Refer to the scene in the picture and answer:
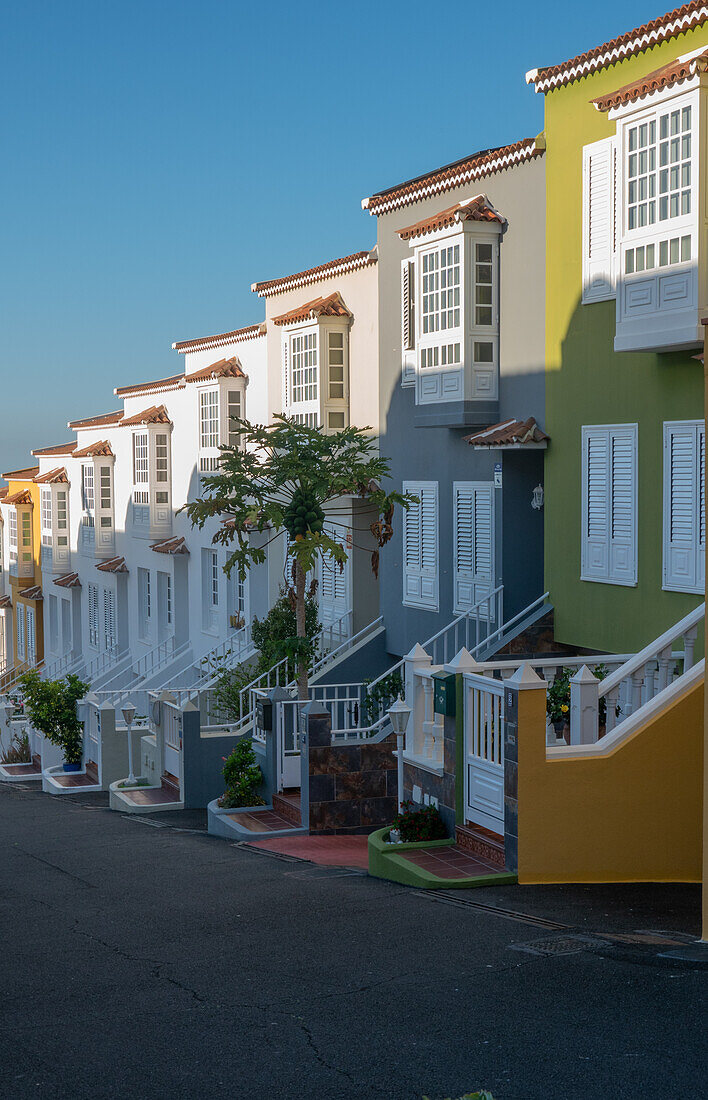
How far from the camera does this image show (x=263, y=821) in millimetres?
16312

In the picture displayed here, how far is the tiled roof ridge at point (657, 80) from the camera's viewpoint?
12219 millimetres

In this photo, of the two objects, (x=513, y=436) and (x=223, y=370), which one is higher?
(x=223, y=370)

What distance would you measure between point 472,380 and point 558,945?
10352mm

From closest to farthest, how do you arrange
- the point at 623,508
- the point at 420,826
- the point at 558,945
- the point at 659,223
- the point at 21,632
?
the point at 558,945
the point at 420,826
the point at 659,223
the point at 623,508
the point at 21,632

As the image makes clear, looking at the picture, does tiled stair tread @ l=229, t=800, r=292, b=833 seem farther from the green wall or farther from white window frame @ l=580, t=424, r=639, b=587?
white window frame @ l=580, t=424, r=639, b=587

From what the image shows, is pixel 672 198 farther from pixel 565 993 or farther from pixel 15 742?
pixel 15 742

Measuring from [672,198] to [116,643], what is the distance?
26039 mm

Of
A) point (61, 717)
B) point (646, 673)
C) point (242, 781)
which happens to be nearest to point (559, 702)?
point (646, 673)

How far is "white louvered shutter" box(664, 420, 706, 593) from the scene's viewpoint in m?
13.3

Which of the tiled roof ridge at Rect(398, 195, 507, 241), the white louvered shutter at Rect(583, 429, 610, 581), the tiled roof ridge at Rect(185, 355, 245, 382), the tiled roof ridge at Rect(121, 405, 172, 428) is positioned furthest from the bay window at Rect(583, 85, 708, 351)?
the tiled roof ridge at Rect(121, 405, 172, 428)

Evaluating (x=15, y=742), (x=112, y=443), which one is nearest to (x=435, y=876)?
(x=15, y=742)

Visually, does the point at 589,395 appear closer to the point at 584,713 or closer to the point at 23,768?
the point at 584,713

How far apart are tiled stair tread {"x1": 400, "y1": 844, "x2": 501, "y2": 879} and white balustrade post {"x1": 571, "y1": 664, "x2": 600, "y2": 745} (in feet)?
4.73

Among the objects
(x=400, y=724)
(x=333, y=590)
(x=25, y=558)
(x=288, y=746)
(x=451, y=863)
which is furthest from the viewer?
(x=25, y=558)
